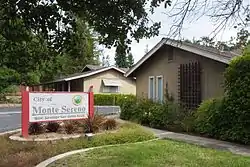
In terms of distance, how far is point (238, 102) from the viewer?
38.7 feet

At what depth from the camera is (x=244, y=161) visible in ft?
27.8

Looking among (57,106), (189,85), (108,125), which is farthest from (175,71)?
(57,106)

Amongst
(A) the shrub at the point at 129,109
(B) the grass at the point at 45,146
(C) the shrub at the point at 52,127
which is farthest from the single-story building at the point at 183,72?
(C) the shrub at the point at 52,127

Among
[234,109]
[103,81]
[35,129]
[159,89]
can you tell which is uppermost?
[103,81]

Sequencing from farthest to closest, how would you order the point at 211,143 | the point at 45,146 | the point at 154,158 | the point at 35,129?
the point at 35,129
the point at 211,143
the point at 45,146
the point at 154,158

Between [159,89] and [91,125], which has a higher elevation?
[159,89]

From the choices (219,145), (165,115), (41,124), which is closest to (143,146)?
(219,145)

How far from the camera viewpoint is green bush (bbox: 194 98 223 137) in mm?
12766

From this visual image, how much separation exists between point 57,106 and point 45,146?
3.01m

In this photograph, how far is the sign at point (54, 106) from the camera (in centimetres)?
1248

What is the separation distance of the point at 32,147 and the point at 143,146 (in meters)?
3.15

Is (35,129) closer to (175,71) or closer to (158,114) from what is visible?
(158,114)

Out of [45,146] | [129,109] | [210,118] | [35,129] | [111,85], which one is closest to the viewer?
[45,146]

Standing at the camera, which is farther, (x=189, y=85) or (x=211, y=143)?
(x=189, y=85)
